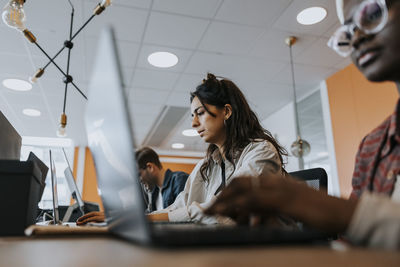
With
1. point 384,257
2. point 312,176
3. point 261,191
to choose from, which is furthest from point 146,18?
point 384,257

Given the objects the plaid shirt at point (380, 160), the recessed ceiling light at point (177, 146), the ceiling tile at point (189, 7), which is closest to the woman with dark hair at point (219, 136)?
the plaid shirt at point (380, 160)

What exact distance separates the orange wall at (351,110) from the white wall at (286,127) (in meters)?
0.86

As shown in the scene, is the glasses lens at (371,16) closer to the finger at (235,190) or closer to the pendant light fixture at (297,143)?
the finger at (235,190)

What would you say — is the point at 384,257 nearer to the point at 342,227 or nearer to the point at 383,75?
the point at 342,227

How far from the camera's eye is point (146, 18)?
2.79 m

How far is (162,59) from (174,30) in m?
0.56

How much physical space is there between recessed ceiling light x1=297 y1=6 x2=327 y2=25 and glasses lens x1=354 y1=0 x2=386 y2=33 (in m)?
2.27

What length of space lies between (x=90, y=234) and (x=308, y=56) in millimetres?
3304

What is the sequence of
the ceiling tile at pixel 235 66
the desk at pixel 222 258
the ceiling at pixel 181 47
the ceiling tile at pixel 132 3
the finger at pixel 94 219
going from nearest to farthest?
the desk at pixel 222 258 < the finger at pixel 94 219 < the ceiling tile at pixel 132 3 < the ceiling at pixel 181 47 < the ceiling tile at pixel 235 66

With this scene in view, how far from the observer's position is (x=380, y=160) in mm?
762

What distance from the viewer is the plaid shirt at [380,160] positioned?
27.8 inches

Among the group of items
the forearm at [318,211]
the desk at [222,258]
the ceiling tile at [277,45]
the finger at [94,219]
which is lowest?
the desk at [222,258]

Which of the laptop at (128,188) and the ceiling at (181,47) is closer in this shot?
the laptop at (128,188)

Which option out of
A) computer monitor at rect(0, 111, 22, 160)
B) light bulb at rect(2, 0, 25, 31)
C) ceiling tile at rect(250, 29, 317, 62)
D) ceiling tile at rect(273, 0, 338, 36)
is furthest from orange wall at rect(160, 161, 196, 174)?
computer monitor at rect(0, 111, 22, 160)
